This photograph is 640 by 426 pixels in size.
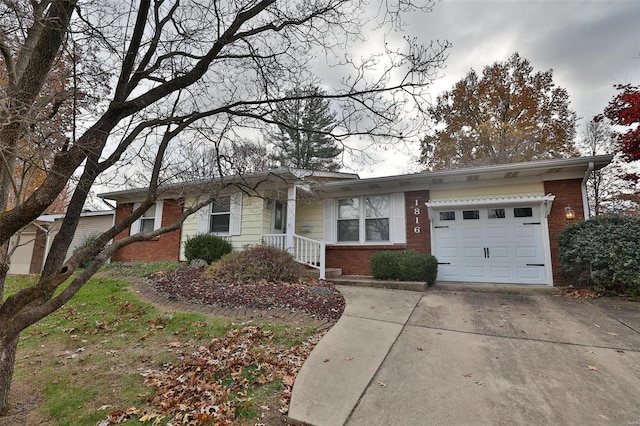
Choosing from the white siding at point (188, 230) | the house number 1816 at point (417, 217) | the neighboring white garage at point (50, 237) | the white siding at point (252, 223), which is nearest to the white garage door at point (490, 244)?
the house number 1816 at point (417, 217)

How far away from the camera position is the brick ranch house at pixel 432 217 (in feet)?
25.0

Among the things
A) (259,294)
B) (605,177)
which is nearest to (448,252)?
(259,294)

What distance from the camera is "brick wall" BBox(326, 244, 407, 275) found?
9.32m

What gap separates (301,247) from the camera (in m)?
9.20

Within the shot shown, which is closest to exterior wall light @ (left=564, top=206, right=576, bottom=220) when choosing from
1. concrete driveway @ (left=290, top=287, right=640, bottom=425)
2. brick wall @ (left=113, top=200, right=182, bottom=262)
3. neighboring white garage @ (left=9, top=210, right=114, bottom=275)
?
concrete driveway @ (left=290, top=287, right=640, bottom=425)

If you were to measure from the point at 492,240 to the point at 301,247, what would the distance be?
A: 5258 millimetres

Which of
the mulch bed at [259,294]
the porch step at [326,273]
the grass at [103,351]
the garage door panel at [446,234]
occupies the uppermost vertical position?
the garage door panel at [446,234]

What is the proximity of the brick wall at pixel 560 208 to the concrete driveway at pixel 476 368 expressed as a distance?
6.55 feet

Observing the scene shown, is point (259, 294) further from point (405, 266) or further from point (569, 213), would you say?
point (569, 213)

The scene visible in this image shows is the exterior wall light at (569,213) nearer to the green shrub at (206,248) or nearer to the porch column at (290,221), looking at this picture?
the porch column at (290,221)

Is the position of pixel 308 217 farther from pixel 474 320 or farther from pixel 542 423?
pixel 542 423

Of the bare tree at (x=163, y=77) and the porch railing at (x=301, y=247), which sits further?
the porch railing at (x=301, y=247)

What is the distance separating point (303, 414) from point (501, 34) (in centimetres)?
907

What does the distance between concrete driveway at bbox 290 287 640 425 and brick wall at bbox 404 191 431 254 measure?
10.8 feet
